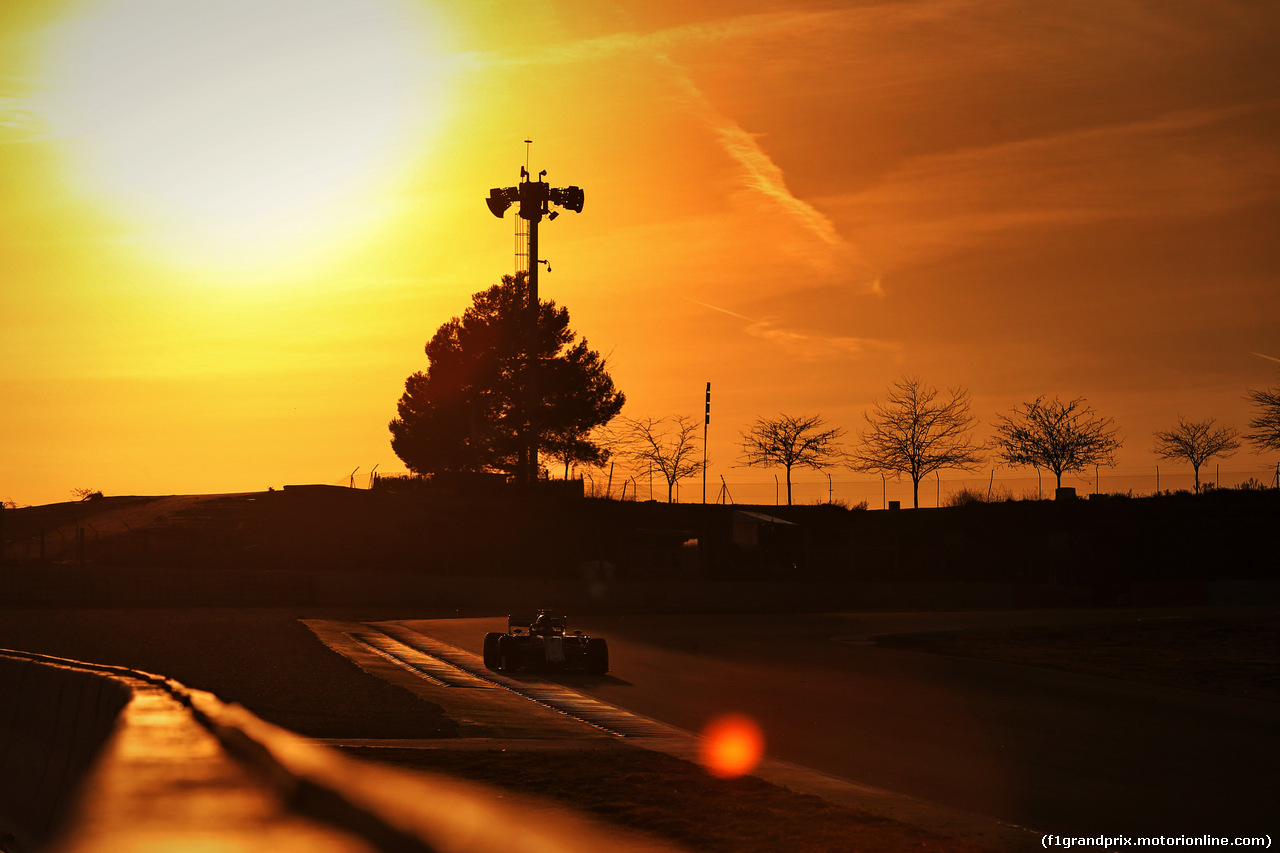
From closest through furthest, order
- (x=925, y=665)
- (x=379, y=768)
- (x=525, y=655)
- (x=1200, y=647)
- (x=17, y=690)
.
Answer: (x=379, y=768), (x=17, y=690), (x=525, y=655), (x=925, y=665), (x=1200, y=647)

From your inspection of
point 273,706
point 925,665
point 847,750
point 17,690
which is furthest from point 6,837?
point 925,665

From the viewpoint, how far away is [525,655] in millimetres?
21219

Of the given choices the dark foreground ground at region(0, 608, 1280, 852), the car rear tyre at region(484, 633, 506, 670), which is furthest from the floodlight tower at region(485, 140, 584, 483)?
the car rear tyre at region(484, 633, 506, 670)

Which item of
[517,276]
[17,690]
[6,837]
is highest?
[517,276]

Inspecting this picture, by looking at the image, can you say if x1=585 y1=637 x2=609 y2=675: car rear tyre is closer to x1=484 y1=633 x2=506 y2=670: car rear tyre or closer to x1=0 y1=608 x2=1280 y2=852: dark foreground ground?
x1=484 y1=633 x2=506 y2=670: car rear tyre

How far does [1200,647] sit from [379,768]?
2276 centimetres

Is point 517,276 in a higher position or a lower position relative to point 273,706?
higher

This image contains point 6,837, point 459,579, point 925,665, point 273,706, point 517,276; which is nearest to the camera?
point 6,837

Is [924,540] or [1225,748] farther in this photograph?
[924,540]

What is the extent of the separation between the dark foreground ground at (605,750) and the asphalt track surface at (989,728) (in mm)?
2004

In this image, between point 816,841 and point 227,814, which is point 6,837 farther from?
point 816,841

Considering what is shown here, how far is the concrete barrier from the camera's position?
6.57 metres

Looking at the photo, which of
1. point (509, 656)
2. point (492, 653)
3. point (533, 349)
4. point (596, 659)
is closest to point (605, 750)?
point (596, 659)

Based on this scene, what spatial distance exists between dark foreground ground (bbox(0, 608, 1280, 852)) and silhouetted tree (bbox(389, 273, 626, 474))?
30534 mm
